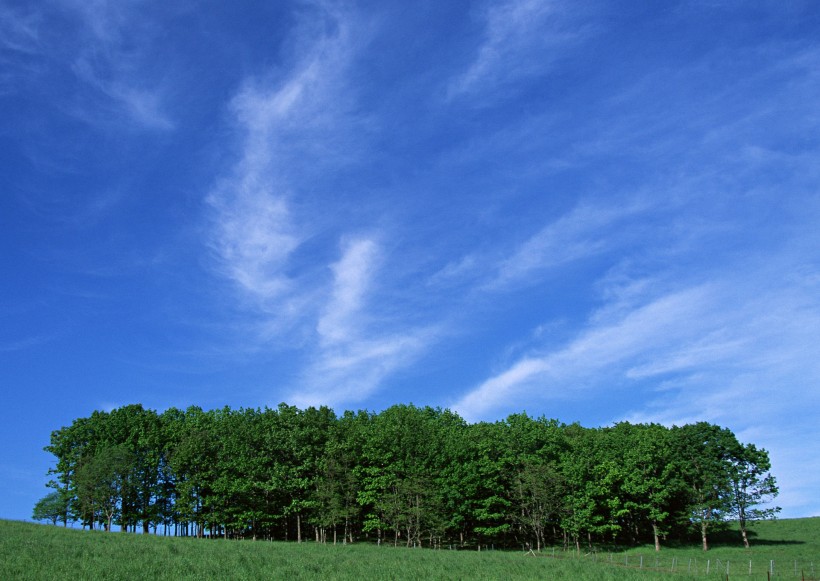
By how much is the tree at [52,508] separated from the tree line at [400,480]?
1.29 feet

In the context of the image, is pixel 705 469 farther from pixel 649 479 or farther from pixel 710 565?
pixel 710 565

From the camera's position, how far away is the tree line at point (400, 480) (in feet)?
251

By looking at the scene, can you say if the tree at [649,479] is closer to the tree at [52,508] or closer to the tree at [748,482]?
the tree at [748,482]

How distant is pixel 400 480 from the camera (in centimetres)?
7681

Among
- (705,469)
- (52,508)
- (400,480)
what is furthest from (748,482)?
(52,508)

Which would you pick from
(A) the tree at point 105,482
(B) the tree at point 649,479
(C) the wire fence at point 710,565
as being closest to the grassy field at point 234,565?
(C) the wire fence at point 710,565

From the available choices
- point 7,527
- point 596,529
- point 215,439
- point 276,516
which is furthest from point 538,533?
point 7,527

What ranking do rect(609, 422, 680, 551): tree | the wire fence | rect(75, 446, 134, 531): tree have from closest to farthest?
the wire fence < rect(75, 446, 134, 531): tree < rect(609, 422, 680, 551): tree

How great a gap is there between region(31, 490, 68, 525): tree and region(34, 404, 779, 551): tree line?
0.39m

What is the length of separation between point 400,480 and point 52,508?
49991 mm

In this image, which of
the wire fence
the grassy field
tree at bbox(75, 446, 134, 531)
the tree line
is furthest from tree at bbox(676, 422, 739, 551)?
tree at bbox(75, 446, 134, 531)

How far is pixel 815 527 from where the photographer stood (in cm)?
9275

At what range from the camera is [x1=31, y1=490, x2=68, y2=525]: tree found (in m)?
83.1

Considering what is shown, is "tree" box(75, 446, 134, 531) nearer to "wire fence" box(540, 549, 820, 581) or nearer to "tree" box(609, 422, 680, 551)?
"wire fence" box(540, 549, 820, 581)
